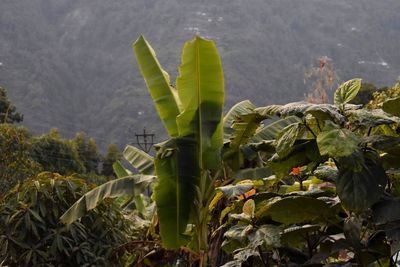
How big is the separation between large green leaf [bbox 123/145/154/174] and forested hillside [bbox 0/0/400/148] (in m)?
51.8

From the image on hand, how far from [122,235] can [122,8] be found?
90.1m

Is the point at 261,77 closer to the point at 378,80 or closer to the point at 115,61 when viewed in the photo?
the point at 378,80

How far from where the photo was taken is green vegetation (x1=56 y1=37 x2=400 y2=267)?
2090mm

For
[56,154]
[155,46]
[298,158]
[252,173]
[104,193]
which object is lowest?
[155,46]

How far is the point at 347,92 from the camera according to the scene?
2.39m

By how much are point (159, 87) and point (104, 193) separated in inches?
41.7

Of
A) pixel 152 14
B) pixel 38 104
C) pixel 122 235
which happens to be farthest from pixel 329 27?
pixel 122 235

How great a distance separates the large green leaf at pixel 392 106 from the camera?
222 centimetres

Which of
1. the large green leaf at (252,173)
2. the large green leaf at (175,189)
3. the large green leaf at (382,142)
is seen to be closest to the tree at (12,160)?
the large green leaf at (175,189)

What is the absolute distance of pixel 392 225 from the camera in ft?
6.56

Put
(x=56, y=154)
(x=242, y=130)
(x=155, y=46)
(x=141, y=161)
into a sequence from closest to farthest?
1. (x=242, y=130)
2. (x=141, y=161)
3. (x=56, y=154)
4. (x=155, y=46)

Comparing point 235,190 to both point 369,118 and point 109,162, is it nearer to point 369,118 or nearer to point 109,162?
point 369,118

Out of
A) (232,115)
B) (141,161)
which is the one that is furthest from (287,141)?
(141,161)

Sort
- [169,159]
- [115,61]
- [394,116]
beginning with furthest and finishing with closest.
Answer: [115,61] < [169,159] < [394,116]
